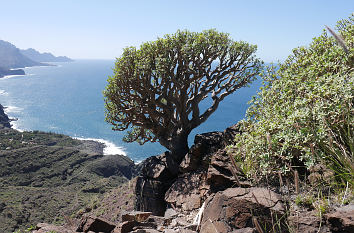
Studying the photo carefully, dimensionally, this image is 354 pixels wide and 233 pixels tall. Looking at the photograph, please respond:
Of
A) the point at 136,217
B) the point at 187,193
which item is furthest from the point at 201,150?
the point at 136,217

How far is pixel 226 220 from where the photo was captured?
4.55 meters

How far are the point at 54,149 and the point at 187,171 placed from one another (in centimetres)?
5710

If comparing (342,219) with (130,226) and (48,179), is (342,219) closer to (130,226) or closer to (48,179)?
(130,226)

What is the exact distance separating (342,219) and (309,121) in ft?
6.72

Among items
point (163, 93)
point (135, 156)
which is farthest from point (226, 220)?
point (135, 156)

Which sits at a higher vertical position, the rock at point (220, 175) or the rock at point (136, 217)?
the rock at point (220, 175)

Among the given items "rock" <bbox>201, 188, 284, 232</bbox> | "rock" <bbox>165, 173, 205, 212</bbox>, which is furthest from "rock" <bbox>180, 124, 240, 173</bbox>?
"rock" <bbox>201, 188, 284, 232</bbox>

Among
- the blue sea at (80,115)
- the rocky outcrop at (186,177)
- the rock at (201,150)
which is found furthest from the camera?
the blue sea at (80,115)

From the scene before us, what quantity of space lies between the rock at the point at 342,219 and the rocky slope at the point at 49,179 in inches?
851

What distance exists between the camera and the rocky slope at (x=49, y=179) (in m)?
29.2

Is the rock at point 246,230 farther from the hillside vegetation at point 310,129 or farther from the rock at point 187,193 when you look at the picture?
the rock at point 187,193

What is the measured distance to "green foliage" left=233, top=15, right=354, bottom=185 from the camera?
4562 millimetres

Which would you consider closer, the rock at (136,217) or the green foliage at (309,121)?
the green foliage at (309,121)

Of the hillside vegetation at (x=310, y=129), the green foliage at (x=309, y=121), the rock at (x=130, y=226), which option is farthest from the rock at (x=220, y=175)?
the rock at (x=130, y=226)
